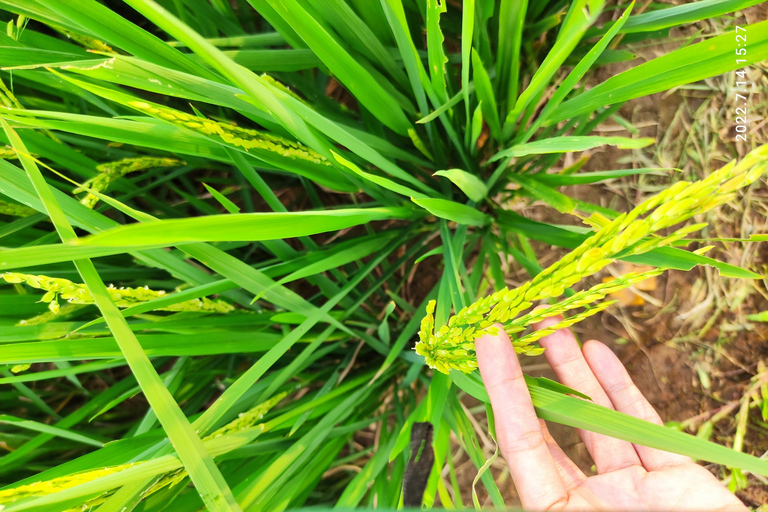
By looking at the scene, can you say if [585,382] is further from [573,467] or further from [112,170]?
[112,170]

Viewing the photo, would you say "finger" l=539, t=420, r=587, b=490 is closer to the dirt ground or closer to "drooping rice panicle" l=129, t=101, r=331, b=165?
the dirt ground

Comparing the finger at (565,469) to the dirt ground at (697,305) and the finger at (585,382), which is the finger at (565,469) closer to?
the finger at (585,382)

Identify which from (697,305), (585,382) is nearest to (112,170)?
(585,382)

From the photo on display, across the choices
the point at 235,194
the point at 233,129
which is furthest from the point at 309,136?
the point at 235,194

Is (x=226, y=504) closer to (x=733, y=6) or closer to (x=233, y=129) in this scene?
(x=233, y=129)
